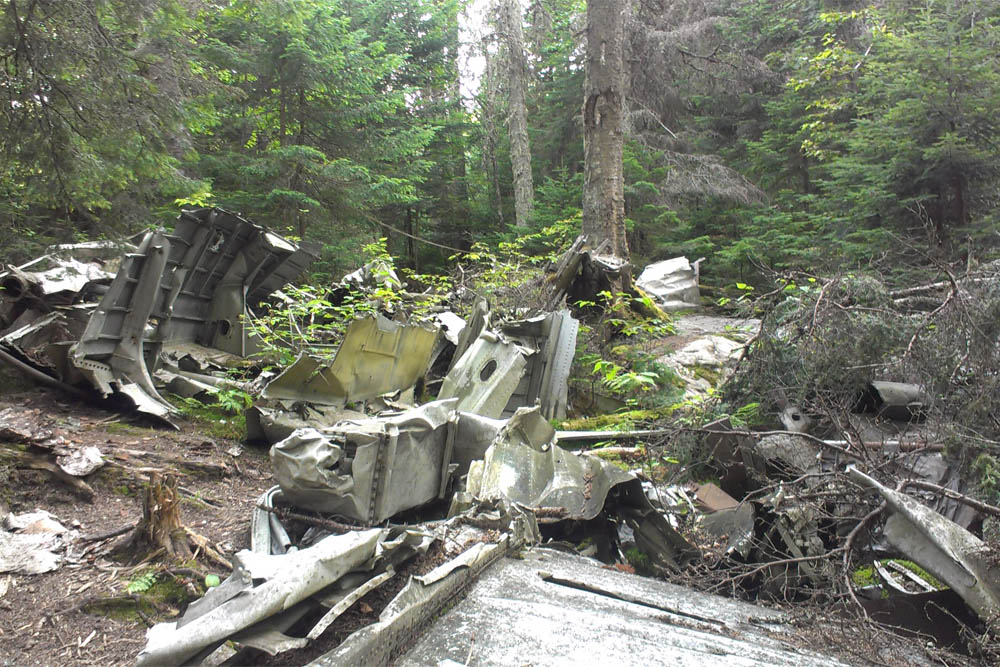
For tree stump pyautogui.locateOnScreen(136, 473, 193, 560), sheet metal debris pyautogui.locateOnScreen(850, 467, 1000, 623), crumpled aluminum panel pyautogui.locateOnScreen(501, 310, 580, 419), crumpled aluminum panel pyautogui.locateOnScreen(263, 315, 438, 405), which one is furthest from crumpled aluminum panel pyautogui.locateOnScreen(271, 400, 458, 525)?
crumpled aluminum panel pyautogui.locateOnScreen(501, 310, 580, 419)

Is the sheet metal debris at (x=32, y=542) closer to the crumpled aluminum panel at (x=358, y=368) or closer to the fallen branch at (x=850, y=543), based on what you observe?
the crumpled aluminum panel at (x=358, y=368)

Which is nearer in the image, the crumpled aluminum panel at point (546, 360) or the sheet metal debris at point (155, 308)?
the sheet metal debris at point (155, 308)

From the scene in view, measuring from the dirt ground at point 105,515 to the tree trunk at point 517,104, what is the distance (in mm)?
12802

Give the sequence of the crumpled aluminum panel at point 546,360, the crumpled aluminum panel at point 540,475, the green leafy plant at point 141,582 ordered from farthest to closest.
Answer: the crumpled aluminum panel at point 546,360, the crumpled aluminum panel at point 540,475, the green leafy plant at point 141,582

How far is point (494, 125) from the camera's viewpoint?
1895 cm

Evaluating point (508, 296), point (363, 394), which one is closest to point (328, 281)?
point (508, 296)

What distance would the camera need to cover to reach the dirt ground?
268 cm

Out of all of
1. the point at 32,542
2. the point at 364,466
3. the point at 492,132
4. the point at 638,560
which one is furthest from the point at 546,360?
the point at 492,132

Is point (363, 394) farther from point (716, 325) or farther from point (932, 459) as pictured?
point (716, 325)

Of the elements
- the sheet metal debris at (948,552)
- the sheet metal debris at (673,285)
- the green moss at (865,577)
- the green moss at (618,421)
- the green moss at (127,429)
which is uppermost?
the sheet metal debris at (673,285)

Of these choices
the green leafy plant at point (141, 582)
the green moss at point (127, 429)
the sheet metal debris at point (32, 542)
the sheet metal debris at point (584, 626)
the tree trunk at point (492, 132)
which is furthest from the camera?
the tree trunk at point (492, 132)

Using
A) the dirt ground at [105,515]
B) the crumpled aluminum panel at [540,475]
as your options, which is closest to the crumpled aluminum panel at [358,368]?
the dirt ground at [105,515]

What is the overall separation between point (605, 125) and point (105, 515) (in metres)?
9.33

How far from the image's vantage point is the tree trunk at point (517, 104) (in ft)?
56.2
